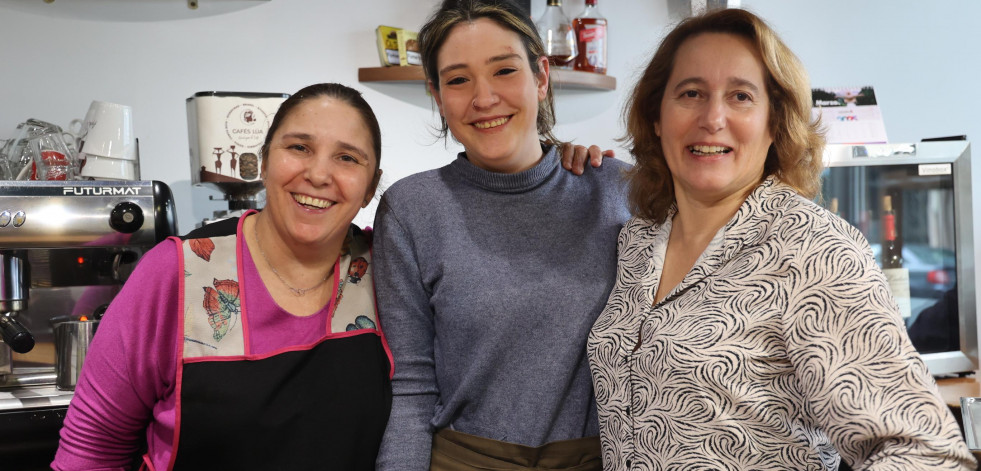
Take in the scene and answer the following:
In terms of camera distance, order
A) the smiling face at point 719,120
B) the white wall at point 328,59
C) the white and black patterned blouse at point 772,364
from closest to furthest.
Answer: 1. the white and black patterned blouse at point 772,364
2. the smiling face at point 719,120
3. the white wall at point 328,59

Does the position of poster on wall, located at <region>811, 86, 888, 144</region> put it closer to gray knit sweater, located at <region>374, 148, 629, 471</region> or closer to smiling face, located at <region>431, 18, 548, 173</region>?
gray knit sweater, located at <region>374, 148, 629, 471</region>

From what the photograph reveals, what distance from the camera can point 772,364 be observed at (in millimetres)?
1016

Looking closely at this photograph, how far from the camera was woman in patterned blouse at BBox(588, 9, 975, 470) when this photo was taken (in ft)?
2.99

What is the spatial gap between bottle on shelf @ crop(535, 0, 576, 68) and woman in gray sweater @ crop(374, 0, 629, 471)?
3.34 feet

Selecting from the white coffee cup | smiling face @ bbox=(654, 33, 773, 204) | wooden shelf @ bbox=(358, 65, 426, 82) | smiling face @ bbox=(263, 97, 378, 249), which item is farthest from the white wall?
smiling face @ bbox=(263, 97, 378, 249)

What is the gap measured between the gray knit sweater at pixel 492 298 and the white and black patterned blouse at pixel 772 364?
10 cm

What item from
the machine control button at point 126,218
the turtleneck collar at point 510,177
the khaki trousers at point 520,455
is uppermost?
the turtleneck collar at point 510,177

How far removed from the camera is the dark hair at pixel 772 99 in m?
1.14

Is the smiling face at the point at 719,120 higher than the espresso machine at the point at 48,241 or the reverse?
higher

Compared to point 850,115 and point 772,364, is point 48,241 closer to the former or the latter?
point 772,364

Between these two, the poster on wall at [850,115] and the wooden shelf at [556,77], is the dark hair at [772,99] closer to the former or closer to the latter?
the wooden shelf at [556,77]

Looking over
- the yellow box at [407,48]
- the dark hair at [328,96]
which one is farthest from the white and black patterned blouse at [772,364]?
the yellow box at [407,48]

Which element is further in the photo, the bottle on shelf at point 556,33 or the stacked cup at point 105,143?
the bottle on shelf at point 556,33

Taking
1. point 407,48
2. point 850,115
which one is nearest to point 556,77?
point 407,48
